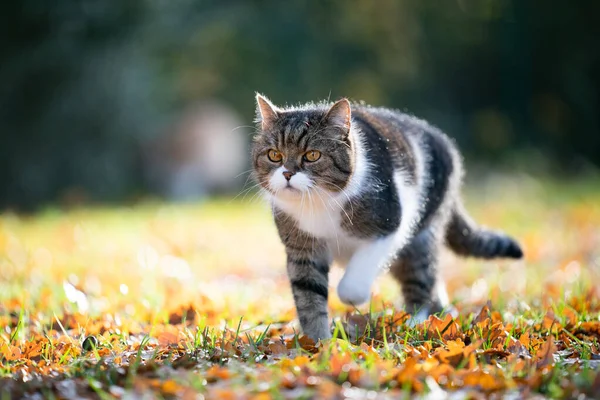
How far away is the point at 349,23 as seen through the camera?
1280 cm

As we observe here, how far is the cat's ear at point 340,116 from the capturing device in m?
3.25

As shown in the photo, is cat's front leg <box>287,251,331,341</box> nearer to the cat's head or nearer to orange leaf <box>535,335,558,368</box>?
the cat's head

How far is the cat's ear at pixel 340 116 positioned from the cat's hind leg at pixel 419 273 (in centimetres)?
86

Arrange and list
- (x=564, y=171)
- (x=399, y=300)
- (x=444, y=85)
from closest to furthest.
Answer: (x=399, y=300)
(x=564, y=171)
(x=444, y=85)

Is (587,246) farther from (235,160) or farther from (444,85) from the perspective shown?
(444,85)

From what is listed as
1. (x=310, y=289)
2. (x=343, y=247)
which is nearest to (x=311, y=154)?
(x=343, y=247)

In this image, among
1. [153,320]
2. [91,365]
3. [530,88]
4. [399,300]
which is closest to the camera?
[91,365]

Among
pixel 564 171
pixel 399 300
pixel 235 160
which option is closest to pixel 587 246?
pixel 399 300

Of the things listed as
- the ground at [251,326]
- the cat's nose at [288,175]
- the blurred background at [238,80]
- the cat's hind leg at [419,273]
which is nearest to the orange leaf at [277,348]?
the ground at [251,326]

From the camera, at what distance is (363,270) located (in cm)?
327

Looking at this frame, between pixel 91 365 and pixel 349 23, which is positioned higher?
pixel 349 23

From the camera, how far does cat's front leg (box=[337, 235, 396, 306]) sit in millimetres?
3225

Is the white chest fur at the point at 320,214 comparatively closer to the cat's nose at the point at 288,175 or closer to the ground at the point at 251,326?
the cat's nose at the point at 288,175

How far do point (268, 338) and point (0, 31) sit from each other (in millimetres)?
7224
